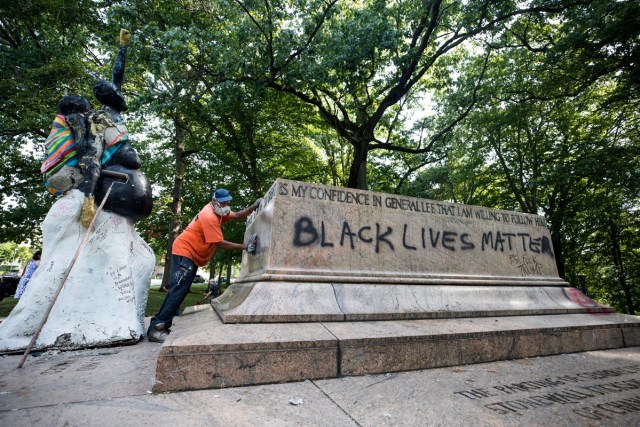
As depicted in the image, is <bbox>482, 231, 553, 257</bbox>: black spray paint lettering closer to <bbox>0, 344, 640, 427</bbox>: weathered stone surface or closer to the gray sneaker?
<bbox>0, 344, 640, 427</bbox>: weathered stone surface

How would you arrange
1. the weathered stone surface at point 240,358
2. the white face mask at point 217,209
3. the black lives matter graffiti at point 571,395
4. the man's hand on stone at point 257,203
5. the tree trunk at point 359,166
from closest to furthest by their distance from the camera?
the black lives matter graffiti at point 571,395 < the weathered stone surface at point 240,358 < the white face mask at point 217,209 < the man's hand on stone at point 257,203 < the tree trunk at point 359,166

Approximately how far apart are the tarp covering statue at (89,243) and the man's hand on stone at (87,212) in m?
0.01

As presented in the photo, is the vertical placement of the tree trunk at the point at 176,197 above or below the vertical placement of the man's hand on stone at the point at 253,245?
above

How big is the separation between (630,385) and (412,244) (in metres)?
2.82

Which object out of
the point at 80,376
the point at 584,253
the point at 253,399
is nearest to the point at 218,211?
the point at 80,376

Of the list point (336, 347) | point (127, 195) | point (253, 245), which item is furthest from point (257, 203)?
point (336, 347)

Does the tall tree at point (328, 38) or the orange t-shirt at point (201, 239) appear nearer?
the orange t-shirt at point (201, 239)

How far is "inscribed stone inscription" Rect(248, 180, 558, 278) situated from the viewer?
446 centimetres

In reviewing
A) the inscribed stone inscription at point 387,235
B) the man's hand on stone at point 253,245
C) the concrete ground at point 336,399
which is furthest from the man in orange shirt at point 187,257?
the concrete ground at point 336,399

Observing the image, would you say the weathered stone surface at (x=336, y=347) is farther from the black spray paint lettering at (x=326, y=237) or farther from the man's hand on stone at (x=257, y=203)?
the man's hand on stone at (x=257, y=203)

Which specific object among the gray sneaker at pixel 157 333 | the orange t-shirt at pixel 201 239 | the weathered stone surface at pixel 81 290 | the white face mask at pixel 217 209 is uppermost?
the white face mask at pixel 217 209

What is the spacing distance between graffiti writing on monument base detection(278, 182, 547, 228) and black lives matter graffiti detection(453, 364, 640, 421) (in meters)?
2.93

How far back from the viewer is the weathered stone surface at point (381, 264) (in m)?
3.96

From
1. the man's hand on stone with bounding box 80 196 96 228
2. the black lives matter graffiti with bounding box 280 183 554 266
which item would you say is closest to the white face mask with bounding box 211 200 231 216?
the black lives matter graffiti with bounding box 280 183 554 266
